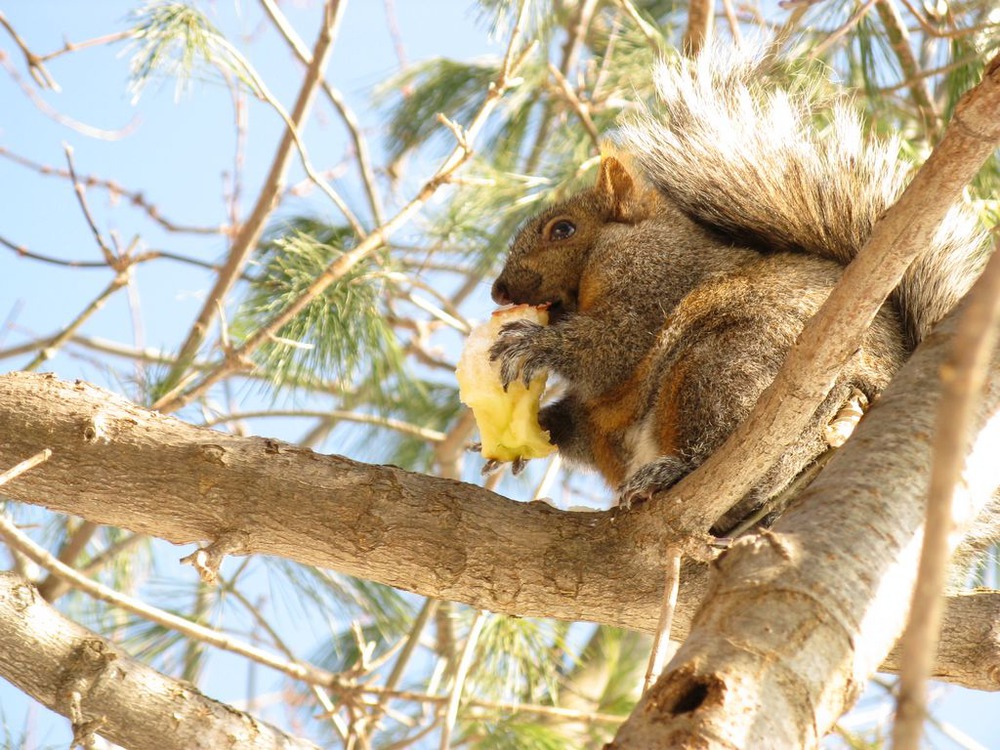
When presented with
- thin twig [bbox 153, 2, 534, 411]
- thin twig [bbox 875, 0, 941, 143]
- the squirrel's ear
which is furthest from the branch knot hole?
thin twig [bbox 875, 0, 941, 143]

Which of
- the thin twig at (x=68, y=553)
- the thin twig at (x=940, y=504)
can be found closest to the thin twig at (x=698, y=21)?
the thin twig at (x=68, y=553)

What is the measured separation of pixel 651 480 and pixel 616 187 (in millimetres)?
→ 867

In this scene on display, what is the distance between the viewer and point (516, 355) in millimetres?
1868

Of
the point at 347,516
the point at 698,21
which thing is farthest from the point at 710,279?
the point at 698,21

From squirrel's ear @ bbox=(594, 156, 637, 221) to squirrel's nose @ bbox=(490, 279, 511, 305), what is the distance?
0.90ft

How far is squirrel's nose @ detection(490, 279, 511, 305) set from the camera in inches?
86.9

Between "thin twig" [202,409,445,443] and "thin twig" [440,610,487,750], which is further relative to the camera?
"thin twig" [202,409,445,443]

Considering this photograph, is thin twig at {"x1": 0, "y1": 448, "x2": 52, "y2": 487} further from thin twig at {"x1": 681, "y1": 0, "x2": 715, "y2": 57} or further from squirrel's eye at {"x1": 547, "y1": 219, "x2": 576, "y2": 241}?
thin twig at {"x1": 681, "y1": 0, "x2": 715, "y2": 57}

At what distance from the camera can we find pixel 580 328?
193cm

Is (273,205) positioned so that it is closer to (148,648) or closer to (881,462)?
(148,648)

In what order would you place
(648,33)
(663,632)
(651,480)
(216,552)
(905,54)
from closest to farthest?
(663,632) < (216,552) < (651,480) < (905,54) < (648,33)

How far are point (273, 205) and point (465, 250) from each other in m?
0.60

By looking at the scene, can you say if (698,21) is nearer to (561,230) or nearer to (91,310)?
(561,230)

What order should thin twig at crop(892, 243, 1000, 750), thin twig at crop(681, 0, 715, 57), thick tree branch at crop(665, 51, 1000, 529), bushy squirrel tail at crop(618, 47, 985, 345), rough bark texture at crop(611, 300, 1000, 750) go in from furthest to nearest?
thin twig at crop(681, 0, 715, 57), bushy squirrel tail at crop(618, 47, 985, 345), thick tree branch at crop(665, 51, 1000, 529), rough bark texture at crop(611, 300, 1000, 750), thin twig at crop(892, 243, 1000, 750)
